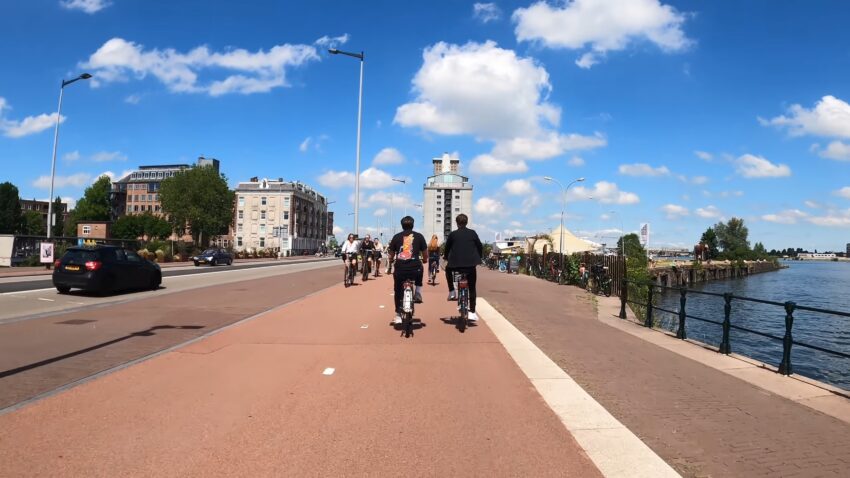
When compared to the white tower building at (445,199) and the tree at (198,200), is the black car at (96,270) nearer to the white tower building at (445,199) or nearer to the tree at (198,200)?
the tree at (198,200)

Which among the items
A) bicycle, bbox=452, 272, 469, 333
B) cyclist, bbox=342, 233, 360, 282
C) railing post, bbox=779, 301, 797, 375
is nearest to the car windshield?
cyclist, bbox=342, 233, 360, 282

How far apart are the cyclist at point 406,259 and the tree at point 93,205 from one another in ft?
388

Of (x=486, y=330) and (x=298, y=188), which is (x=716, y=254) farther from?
(x=486, y=330)

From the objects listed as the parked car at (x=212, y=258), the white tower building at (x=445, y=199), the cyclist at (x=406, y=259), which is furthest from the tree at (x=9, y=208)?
the cyclist at (x=406, y=259)

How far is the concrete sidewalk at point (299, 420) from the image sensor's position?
3.62 metres

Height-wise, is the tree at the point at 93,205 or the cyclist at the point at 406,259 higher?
the tree at the point at 93,205

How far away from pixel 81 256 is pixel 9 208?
369 feet

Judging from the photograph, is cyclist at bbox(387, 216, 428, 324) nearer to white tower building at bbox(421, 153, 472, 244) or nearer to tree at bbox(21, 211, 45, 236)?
tree at bbox(21, 211, 45, 236)

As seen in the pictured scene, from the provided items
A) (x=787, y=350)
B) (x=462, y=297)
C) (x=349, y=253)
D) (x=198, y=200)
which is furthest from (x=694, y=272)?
(x=787, y=350)

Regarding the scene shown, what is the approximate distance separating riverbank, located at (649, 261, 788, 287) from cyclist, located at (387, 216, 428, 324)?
51.4 m

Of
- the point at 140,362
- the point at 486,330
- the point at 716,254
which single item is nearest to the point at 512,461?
the point at 140,362

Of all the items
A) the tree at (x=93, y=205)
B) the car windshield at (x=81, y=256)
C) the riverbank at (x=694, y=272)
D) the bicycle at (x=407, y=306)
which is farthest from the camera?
the tree at (x=93, y=205)

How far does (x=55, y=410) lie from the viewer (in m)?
4.63

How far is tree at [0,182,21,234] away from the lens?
10131cm
